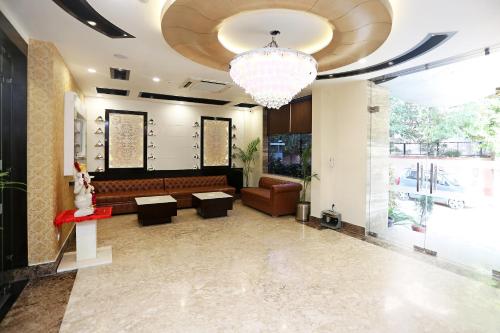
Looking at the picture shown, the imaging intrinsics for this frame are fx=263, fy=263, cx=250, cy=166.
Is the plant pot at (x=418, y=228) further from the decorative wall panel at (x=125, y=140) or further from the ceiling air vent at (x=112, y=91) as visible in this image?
the ceiling air vent at (x=112, y=91)

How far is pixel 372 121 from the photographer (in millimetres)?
5301

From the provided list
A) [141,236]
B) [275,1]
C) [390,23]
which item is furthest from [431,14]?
[141,236]

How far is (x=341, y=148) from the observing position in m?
5.71

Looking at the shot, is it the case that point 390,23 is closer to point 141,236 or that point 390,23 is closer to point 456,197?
point 456,197

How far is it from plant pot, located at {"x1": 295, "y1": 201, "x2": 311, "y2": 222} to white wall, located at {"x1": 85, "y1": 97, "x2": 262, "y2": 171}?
3.40 m

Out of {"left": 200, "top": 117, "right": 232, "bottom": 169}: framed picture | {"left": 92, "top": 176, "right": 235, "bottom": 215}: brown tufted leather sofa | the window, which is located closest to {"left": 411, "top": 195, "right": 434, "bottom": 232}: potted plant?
the window

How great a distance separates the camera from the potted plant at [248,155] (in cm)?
869

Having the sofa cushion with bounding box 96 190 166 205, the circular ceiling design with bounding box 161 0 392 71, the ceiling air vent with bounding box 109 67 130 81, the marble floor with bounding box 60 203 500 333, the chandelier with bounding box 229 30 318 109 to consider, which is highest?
the ceiling air vent with bounding box 109 67 130 81

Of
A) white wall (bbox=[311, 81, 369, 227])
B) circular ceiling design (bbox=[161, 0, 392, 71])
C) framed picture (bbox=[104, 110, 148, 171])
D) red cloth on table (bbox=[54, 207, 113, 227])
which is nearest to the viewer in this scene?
circular ceiling design (bbox=[161, 0, 392, 71])

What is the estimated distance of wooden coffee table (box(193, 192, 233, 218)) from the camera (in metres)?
6.34

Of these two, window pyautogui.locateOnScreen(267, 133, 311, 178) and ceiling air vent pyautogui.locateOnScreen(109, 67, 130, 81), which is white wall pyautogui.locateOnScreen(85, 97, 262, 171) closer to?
window pyautogui.locateOnScreen(267, 133, 311, 178)

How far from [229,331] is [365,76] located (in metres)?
4.75

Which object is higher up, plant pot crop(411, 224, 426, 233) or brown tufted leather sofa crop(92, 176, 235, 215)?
brown tufted leather sofa crop(92, 176, 235, 215)

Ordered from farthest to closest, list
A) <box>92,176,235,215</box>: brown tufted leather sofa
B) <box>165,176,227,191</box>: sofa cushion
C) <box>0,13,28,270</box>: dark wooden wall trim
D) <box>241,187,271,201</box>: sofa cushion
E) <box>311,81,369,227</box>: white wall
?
1. <box>165,176,227,191</box>: sofa cushion
2. <box>241,187,271,201</box>: sofa cushion
3. <box>92,176,235,215</box>: brown tufted leather sofa
4. <box>311,81,369,227</box>: white wall
5. <box>0,13,28,270</box>: dark wooden wall trim
